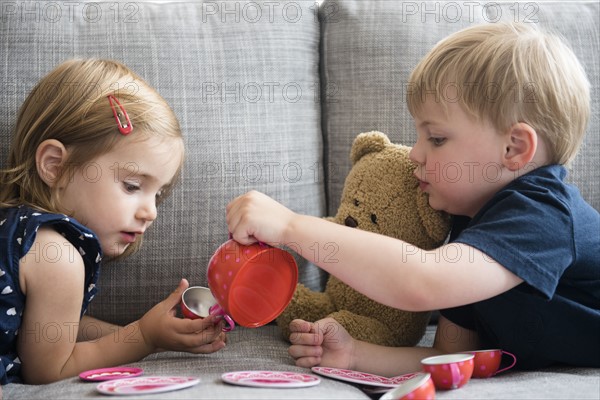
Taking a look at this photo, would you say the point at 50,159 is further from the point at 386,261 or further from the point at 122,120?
the point at 386,261

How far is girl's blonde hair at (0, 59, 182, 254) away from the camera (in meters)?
1.29

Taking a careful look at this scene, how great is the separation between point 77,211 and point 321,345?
1.64 ft

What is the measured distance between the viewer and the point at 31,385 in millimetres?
1218

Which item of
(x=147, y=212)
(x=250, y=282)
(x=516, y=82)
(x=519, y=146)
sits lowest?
(x=250, y=282)

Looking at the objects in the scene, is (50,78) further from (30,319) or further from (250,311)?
(250,311)

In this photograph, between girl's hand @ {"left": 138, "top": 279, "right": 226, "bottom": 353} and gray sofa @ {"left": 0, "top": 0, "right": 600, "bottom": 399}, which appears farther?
gray sofa @ {"left": 0, "top": 0, "right": 600, "bottom": 399}

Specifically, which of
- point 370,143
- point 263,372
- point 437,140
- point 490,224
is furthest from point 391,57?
point 263,372

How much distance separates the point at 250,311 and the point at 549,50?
69 centimetres

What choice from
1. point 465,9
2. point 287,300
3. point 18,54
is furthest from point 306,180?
point 18,54

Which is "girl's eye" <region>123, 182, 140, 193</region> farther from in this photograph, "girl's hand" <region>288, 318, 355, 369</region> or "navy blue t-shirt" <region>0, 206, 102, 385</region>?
"girl's hand" <region>288, 318, 355, 369</region>

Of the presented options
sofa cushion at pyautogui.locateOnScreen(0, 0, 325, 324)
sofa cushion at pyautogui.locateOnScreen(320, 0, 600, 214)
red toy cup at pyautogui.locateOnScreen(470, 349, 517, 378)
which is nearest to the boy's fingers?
sofa cushion at pyautogui.locateOnScreen(0, 0, 325, 324)

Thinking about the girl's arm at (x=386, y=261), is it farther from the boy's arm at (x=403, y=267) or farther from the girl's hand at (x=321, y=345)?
the girl's hand at (x=321, y=345)

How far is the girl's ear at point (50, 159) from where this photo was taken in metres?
1.29

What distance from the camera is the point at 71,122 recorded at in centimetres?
129
